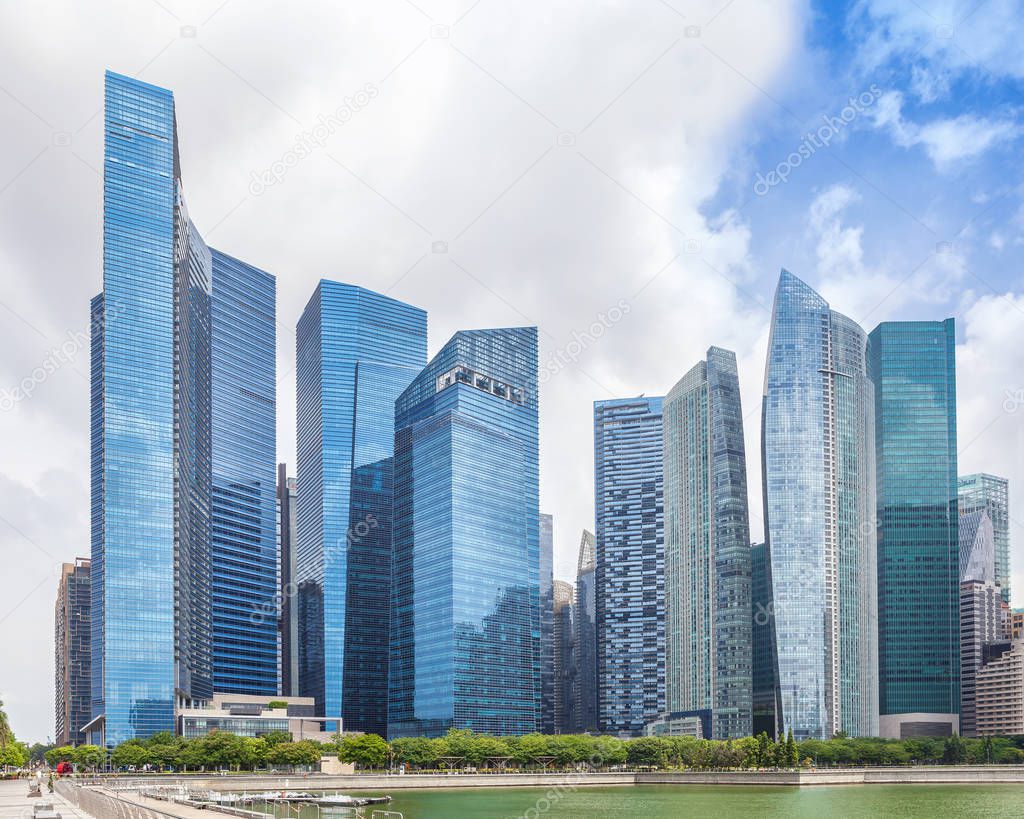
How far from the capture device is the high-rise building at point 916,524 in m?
173

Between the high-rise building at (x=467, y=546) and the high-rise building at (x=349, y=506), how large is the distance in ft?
38.6

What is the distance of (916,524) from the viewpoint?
584ft

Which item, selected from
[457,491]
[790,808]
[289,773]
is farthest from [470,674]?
[790,808]

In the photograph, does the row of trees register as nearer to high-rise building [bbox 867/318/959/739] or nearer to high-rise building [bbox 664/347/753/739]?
high-rise building [bbox 867/318/959/739]

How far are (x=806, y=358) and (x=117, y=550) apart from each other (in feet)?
321

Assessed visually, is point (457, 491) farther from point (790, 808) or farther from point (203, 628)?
point (790, 808)

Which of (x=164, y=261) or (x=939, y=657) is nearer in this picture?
(x=164, y=261)

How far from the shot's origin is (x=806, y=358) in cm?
17225

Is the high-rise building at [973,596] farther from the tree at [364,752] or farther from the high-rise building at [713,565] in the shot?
the tree at [364,752]

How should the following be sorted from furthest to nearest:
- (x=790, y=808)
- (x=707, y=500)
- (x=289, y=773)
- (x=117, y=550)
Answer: (x=707, y=500) → (x=117, y=550) → (x=289, y=773) → (x=790, y=808)

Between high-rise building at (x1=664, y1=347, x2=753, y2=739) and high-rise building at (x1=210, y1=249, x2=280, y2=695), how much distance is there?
66706 mm

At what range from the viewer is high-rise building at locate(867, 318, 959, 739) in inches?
6826

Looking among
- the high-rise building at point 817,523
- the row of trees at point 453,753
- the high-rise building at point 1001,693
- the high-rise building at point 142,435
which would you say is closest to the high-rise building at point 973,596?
the high-rise building at point 1001,693

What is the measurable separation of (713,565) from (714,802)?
110 m
